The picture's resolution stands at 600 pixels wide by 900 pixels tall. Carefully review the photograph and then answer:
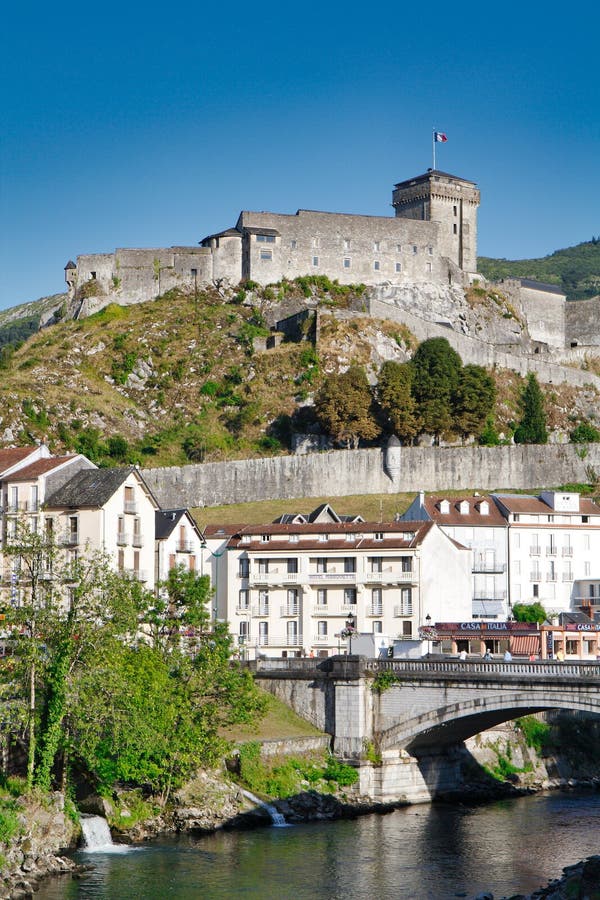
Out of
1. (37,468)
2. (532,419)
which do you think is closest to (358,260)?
(532,419)

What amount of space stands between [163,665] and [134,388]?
70914 mm

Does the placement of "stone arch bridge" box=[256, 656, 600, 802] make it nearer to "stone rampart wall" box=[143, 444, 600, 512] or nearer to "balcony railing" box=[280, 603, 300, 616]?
"balcony railing" box=[280, 603, 300, 616]

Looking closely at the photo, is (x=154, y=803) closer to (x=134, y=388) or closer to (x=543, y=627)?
(x=543, y=627)

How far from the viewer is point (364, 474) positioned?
111 metres

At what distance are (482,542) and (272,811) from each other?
126 feet

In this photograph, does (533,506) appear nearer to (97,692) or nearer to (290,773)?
(290,773)

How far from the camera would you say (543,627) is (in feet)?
233

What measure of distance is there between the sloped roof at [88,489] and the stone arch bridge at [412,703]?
1125 cm

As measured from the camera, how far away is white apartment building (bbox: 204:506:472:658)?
7356 cm

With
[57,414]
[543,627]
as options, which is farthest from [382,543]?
[57,414]

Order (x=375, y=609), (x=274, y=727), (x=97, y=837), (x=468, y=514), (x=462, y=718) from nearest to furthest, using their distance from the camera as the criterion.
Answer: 1. (x=97, y=837)
2. (x=462, y=718)
3. (x=274, y=727)
4. (x=375, y=609)
5. (x=468, y=514)

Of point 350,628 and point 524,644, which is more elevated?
point 350,628

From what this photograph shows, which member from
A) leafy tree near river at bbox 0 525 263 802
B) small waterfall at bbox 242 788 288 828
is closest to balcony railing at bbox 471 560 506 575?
leafy tree near river at bbox 0 525 263 802

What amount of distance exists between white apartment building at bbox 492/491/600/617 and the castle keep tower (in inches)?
2337
